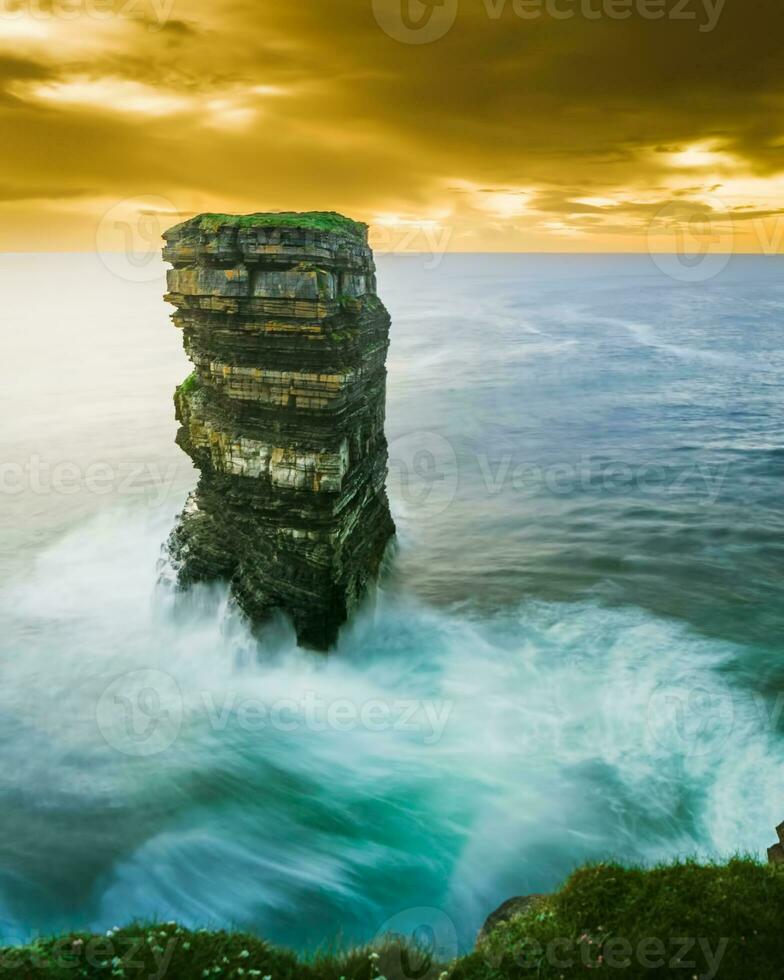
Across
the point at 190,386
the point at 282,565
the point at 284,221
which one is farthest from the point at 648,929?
the point at 190,386

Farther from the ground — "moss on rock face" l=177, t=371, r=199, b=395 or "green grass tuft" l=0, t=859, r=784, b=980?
"moss on rock face" l=177, t=371, r=199, b=395

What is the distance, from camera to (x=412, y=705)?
17422 mm

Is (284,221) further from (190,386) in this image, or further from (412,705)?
(412,705)

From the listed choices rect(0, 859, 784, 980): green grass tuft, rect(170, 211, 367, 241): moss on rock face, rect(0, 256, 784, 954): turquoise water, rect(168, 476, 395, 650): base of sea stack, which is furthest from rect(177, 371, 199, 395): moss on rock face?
rect(0, 859, 784, 980): green grass tuft

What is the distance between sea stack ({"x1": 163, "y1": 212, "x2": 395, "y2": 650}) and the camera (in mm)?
15875

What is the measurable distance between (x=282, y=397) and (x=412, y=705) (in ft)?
29.8

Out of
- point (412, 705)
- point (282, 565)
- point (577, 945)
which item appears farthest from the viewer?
point (282, 565)

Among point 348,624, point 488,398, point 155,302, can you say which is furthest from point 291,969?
point 155,302

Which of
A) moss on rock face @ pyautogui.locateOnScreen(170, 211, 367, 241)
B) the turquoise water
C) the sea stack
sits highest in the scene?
moss on rock face @ pyautogui.locateOnScreen(170, 211, 367, 241)

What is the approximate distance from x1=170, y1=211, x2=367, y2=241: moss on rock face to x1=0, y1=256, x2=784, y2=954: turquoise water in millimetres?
11264

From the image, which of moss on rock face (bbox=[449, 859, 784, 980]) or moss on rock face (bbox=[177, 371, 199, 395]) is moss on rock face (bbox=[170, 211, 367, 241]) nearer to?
moss on rock face (bbox=[177, 371, 199, 395])

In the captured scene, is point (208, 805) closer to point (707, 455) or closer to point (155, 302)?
point (707, 455)

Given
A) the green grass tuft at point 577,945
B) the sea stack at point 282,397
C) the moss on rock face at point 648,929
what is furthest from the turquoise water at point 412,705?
the moss on rock face at point 648,929

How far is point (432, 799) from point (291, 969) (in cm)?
665
